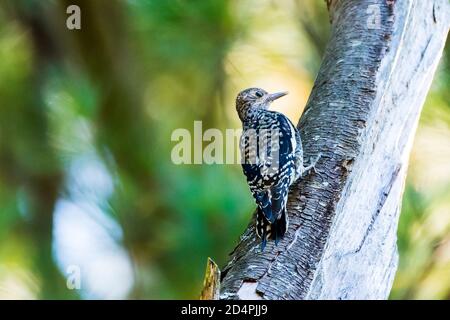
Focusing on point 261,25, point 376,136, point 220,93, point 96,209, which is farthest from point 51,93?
point 376,136

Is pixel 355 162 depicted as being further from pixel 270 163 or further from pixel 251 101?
pixel 251 101

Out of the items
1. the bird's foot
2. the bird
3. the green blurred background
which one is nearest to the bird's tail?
the bird

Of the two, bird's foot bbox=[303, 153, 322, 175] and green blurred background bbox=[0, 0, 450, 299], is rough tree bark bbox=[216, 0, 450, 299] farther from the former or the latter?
green blurred background bbox=[0, 0, 450, 299]

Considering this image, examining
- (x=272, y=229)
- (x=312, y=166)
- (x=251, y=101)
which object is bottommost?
(x=272, y=229)

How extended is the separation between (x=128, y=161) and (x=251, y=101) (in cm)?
67

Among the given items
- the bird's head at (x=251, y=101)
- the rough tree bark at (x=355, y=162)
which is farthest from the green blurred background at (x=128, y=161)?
the rough tree bark at (x=355, y=162)

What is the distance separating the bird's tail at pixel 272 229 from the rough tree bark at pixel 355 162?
2 centimetres

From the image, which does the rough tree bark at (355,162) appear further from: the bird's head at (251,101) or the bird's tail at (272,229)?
the bird's head at (251,101)

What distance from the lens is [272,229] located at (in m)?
2.43

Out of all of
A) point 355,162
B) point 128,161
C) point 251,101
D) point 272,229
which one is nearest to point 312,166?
point 355,162

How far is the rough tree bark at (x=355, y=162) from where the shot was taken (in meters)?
2.37

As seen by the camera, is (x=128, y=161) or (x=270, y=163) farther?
(x=128, y=161)

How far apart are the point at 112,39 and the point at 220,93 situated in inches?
24.4
